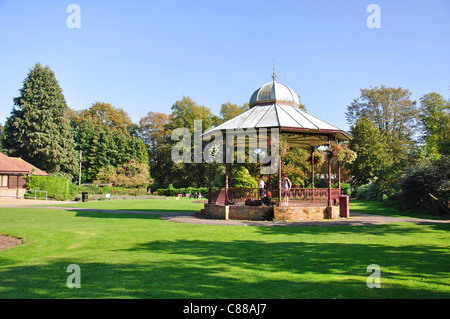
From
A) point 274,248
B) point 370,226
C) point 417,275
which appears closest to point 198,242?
point 274,248

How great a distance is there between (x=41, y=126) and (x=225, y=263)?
157 feet

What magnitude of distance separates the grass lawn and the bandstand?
404 centimetres

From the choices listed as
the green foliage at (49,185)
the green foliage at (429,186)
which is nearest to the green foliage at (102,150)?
the green foliage at (49,185)

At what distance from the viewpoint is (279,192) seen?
1544 cm

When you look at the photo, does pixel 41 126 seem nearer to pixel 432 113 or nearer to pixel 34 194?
pixel 34 194

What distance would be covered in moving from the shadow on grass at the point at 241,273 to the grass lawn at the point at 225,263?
0.6 inches

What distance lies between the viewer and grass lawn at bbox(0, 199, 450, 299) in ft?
16.1

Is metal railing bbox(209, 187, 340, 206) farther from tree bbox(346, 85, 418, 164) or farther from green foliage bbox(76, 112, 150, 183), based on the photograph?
green foliage bbox(76, 112, 150, 183)

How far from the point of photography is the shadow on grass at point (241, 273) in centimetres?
483

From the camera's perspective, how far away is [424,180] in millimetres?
19219

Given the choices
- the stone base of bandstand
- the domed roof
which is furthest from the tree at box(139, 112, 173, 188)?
the stone base of bandstand

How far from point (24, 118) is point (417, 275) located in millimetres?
51505

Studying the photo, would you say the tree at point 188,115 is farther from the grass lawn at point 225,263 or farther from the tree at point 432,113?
the grass lawn at point 225,263
